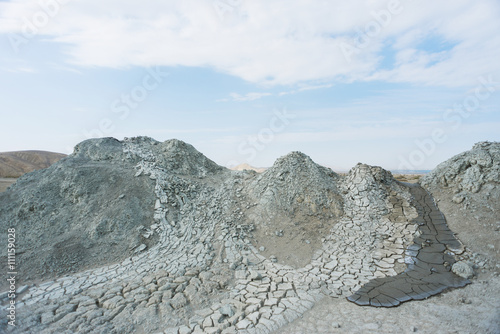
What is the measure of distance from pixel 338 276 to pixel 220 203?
17.2 feet

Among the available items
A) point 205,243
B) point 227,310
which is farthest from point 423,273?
point 205,243

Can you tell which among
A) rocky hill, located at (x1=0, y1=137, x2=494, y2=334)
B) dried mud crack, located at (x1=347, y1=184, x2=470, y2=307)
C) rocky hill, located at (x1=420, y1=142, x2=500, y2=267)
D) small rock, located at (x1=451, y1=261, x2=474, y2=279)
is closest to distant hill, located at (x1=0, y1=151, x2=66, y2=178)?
rocky hill, located at (x1=0, y1=137, x2=494, y2=334)

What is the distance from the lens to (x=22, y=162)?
42.8 metres

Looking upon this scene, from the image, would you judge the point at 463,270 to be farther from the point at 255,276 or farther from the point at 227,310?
the point at 227,310

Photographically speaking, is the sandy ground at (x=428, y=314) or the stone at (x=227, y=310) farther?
the stone at (x=227, y=310)

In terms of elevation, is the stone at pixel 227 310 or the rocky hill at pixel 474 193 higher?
the rocky hill at pixel 474 193

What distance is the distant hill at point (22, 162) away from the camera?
38406 millimetres

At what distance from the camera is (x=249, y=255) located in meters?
8.55

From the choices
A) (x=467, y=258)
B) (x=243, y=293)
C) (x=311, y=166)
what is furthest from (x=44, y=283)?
(x=467, y=258)

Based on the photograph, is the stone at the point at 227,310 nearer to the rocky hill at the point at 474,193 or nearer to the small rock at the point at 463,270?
the small rock at the point at 463,270

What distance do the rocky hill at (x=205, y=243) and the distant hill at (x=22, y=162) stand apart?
3597cm

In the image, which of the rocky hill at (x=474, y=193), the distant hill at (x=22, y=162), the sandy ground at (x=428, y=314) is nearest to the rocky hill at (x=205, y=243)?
the sandy ground at (x=428, y=314)

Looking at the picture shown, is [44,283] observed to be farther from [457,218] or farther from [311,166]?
[457,218]

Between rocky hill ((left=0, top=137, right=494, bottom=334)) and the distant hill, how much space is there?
118 ft
